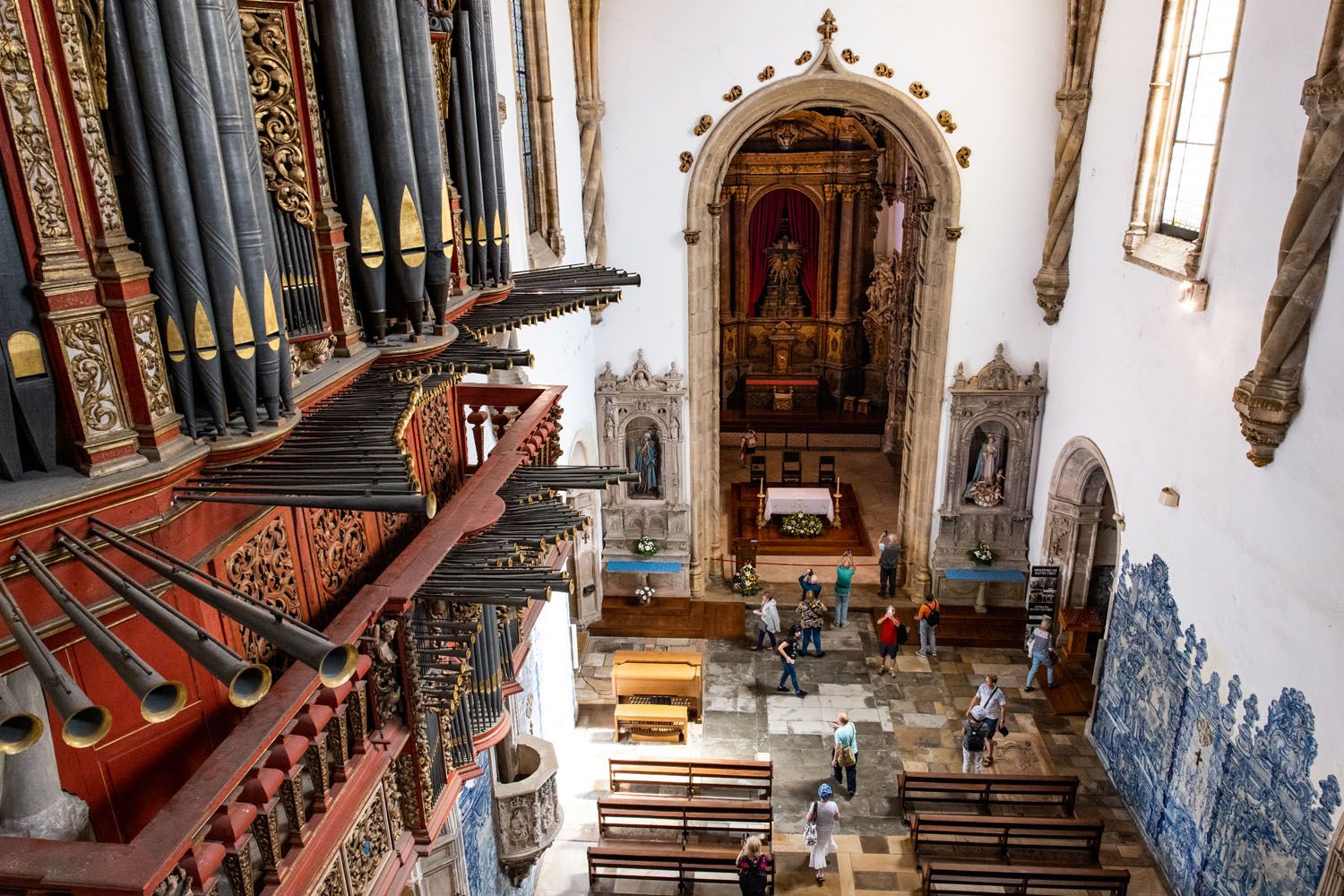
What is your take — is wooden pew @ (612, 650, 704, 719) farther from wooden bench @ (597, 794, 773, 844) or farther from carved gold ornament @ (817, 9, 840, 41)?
carved gold ornament @ (817, 9, 840, 41)

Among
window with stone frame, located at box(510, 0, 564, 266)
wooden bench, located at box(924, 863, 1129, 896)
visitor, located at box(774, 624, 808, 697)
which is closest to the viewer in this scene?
wooden bench, located at box(924, 863, 1129, 896)

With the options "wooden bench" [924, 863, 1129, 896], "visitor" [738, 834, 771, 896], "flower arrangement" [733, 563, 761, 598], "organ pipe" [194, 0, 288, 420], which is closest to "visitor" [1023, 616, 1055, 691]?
"wooden bench" [924, 863, 1129, 896]

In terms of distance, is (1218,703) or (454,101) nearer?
(454,101)

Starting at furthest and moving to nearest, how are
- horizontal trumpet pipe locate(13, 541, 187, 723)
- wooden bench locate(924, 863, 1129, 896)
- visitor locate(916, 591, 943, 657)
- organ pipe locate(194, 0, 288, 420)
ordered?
visitor locate(916, 591, 943, 657)
wooden bench locate(924, 863, 1129, 896)
organ pipe locate(194, 0, 288, 420)
horizontal trumpet pipe locate(13, 541, 187, 723)

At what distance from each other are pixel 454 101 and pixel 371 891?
16.4ft

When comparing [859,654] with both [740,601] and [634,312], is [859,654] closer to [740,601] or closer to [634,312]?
[740,601]

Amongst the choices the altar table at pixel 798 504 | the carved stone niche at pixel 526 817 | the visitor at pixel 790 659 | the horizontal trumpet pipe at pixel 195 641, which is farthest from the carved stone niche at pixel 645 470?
the horizontal trumpet pipe at pixel 195 641

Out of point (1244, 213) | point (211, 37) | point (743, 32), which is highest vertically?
point (743, 32)

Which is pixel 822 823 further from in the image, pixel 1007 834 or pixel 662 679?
pixel 662 679

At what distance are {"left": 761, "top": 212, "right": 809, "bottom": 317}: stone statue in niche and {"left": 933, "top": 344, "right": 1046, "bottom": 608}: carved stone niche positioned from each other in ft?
37.5

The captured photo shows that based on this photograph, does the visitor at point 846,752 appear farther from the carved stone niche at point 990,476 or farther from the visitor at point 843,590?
the carved stone niche at point 990,476

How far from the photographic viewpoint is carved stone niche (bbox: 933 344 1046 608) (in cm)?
1529

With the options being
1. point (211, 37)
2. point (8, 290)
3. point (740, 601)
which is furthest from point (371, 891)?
point (740, 601)

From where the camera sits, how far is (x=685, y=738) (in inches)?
502
